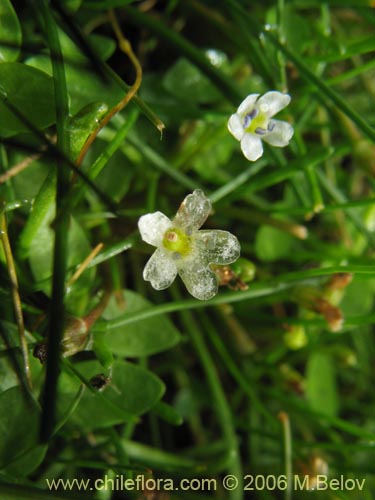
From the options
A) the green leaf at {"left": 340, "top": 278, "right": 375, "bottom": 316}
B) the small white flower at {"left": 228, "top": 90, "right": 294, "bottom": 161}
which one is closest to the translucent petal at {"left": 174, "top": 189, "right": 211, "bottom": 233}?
the small white flower at {"left": 228, "top": 90, "right": 294, "bottom": 161}

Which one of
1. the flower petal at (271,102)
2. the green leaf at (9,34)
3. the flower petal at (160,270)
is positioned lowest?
the flower petal at (160,270)

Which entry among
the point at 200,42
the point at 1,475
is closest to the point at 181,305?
the point at 1,475

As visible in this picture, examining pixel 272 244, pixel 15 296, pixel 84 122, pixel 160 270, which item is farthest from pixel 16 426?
pixel 272 244

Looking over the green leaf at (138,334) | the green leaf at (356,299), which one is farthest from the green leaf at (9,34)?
the green leaf at (356,299)

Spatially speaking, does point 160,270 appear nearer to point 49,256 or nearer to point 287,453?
point 49,256

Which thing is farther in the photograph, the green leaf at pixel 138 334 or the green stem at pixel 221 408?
the green stem at pixel 221 408

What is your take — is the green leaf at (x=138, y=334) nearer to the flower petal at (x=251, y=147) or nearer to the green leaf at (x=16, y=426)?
the green leaf at (x=16, y=426)

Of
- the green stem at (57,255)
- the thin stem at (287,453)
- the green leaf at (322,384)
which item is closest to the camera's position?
the green stem at (57,255)

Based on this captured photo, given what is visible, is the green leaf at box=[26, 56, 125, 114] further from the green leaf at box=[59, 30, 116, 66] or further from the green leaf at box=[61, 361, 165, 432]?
the green leaf at box=[61, 361, 165, 432]

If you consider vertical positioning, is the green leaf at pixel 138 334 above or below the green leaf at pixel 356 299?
below
